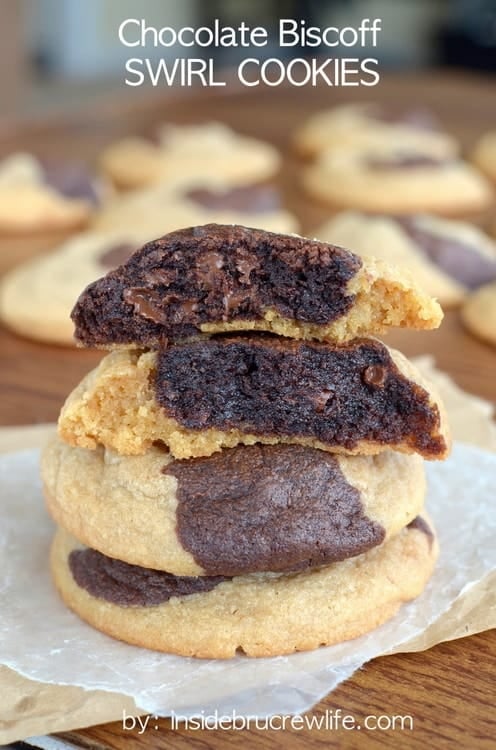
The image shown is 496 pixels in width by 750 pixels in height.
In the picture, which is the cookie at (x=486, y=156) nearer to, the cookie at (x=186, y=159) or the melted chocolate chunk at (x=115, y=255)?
the cookie at (x=186, y=159)

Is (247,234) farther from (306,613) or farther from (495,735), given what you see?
(495,735)

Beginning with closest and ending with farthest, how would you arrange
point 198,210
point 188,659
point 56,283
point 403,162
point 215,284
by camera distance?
point 215,284, point 188,659, point 56,283, point 198,210, point 403,162

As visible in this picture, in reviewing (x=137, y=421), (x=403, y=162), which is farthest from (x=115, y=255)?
(x=137, y=421)

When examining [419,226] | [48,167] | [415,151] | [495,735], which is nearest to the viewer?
[495,735]

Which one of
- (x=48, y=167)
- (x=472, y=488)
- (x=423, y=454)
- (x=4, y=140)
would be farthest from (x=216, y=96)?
(x=423, y=454)

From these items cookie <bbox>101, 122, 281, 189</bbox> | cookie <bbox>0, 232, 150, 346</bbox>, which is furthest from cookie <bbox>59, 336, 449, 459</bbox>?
cookie <bbox>101, 122, 281, 189</bbox>

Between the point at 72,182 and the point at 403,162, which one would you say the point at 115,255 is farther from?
the point at 403,162

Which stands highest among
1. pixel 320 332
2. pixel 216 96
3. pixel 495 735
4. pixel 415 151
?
pixel 216 96
